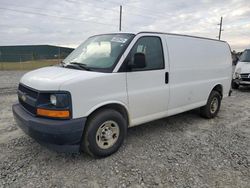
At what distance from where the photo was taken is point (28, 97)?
319 centimetres

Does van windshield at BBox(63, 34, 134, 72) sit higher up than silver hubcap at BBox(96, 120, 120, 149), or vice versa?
van windshield at BBox(63, 34, 134, 72)

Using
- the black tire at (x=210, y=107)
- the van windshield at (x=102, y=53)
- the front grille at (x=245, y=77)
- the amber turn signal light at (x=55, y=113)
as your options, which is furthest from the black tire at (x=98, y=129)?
the front grille at (x=245, y=77)

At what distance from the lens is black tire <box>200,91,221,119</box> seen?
213 inches

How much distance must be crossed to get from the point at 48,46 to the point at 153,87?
114 ft

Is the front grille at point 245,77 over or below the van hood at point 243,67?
below

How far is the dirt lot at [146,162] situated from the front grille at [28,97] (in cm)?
82

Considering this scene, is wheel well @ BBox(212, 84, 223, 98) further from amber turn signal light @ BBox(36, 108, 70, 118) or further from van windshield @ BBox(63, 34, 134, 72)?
amber turn signal light @ BBox(36, 108, 70, 118)

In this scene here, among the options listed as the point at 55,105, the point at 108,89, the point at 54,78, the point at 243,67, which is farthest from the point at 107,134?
the point at 243,67

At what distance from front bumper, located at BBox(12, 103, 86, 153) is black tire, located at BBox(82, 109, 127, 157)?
0.14 metres

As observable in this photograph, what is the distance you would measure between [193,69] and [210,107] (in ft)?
4.58

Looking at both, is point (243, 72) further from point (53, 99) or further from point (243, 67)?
point (53, 99)

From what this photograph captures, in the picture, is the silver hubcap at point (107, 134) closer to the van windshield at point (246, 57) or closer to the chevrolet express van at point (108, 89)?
the chevrolet express van at point (108, 89)

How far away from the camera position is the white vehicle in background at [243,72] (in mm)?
9672

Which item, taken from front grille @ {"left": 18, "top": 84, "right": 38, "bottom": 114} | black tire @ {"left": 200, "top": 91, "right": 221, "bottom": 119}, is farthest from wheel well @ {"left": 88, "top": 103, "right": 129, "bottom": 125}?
black tire @ {"left": 200, "top": 91, "right": 221, "bottom": 119}
